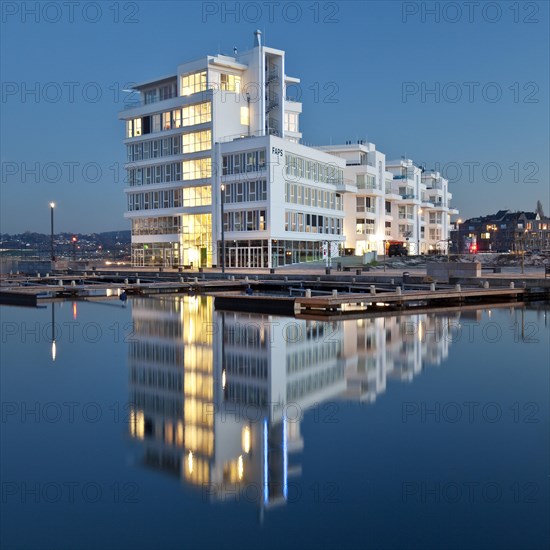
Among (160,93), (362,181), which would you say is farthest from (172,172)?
(362,181)

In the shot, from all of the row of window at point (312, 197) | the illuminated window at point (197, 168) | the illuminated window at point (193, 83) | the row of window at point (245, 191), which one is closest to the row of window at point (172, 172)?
the illuminated window at point (197, 168)

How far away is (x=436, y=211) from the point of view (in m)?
128

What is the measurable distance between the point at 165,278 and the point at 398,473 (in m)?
49.2

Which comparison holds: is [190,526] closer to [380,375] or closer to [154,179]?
[380,375]

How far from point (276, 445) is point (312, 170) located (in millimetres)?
63480

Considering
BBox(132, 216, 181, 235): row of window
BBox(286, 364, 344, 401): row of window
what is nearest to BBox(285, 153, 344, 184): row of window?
BBox(132, 216, 181, 235): row of window

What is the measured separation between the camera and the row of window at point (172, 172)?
7038 cm

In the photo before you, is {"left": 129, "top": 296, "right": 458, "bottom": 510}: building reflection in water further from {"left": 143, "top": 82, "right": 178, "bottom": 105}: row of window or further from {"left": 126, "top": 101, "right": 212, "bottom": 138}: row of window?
{"left": 143, "top": 82, "right": 178, "bottom": 105}: row of window

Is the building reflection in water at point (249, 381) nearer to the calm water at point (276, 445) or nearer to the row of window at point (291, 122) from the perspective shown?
the calm water at point (276, 445)

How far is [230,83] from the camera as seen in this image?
→ 70.9 metres

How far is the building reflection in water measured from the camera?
9586 millimetres

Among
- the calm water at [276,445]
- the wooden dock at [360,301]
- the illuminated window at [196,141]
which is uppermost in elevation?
the illuminated window at [196,141]

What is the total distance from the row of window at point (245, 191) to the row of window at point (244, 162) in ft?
3.95

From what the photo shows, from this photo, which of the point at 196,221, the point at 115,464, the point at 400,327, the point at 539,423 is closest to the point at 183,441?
the point at 115,464
